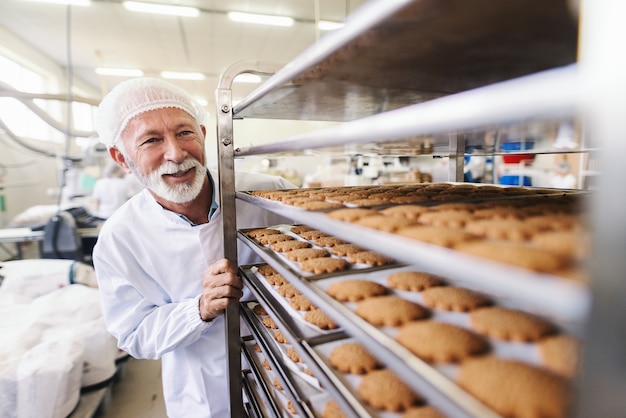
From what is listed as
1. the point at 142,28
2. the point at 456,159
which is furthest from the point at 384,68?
the point at 142,28

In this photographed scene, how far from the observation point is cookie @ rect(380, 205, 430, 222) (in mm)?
779

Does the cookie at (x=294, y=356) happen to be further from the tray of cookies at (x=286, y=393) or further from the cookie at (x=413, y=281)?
the cookie at (x=413, y=281)

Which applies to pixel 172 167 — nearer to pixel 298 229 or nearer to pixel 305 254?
pixel 298 229

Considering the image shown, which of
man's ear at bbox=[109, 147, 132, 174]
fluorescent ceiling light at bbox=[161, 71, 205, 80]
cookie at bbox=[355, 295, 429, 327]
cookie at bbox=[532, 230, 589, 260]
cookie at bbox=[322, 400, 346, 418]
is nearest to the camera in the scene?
cookie at bbox=[532, 230, 589, 260]

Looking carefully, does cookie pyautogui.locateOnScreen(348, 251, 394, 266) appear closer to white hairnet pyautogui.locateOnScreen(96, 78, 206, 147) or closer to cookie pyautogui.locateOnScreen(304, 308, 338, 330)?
cookie pyautogui.locateOnScreen(304, 308, 338, 330)

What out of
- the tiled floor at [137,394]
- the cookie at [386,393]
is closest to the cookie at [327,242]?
the cookie at [386,393]

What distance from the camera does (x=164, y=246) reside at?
1.40 m

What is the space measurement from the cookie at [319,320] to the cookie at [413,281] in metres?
0.18

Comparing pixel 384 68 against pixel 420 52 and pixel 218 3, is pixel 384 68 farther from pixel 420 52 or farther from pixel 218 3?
pixel 218 3

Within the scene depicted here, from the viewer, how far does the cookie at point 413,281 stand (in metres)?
0.83

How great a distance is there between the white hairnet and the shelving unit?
48 centimetres

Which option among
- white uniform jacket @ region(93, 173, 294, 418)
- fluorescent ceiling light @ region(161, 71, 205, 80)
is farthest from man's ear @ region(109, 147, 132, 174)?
fluorescent ceiling light @ region(161, 71, 205, 80)

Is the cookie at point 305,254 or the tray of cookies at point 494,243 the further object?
the cookie at point 305,254

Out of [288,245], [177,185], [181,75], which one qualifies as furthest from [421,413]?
[181,75]
